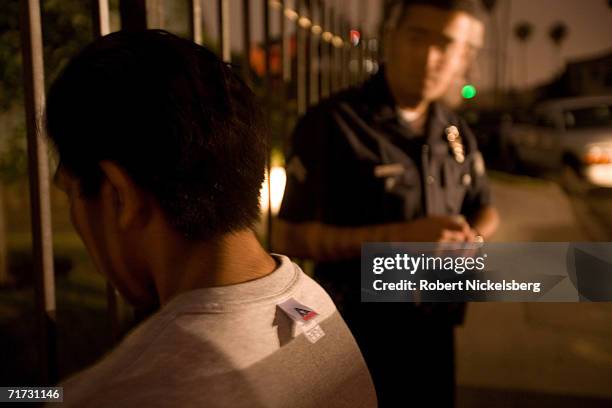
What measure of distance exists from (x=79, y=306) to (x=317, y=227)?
10.9 feet

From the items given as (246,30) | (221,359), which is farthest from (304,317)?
(246,30)

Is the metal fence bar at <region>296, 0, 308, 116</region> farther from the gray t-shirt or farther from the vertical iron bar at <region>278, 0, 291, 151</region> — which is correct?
the gray t-shirt

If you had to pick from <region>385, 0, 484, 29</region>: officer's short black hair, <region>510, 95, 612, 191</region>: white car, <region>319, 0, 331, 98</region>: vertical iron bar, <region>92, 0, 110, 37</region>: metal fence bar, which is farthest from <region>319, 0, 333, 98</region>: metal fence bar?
<region>510, 95, 612, 191</region>: white car

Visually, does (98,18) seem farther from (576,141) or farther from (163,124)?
(576,141)

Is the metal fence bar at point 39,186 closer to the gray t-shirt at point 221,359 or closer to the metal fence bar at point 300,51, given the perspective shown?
the gray t-shirt at point 221,359

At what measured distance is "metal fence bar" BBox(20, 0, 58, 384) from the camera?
4.06ft

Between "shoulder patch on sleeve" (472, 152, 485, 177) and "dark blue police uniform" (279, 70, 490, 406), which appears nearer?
"dark blue police uniform" (279, 70, 490, 406)

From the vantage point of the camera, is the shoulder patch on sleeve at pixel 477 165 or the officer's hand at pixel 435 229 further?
the shoulder patch on sleeve at pixel 477 165

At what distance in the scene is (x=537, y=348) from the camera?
14.8 ft

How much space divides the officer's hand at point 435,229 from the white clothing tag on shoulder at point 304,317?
1044 millimetres

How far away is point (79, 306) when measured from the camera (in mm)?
4805

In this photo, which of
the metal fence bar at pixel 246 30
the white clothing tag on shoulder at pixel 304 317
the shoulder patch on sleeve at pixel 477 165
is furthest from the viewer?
the shoulder patch on sleeve at pixel 477 165

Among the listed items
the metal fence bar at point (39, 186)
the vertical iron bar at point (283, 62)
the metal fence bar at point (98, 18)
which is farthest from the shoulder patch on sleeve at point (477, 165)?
the metal fence bar at point (39, 186)

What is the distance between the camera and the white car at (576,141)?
467 inches
